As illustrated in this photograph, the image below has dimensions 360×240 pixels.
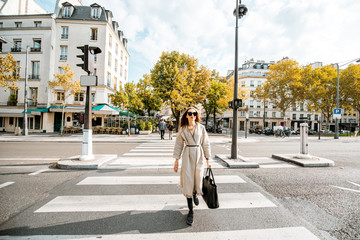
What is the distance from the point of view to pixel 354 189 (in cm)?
409

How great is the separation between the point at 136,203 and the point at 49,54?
28328 mm

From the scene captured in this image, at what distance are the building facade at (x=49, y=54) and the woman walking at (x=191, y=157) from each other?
22.8m

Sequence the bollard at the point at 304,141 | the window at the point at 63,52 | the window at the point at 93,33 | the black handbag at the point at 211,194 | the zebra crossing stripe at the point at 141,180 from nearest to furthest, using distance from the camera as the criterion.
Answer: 1. the black handbag at the point at 211,194
2. the zebra crossing stripe at the point at 141,180
3. the bollard at the point at 304,141
4. the window at the point at 63,52
5. the window at the point at 93,33

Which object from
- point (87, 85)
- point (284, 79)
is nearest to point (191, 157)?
point (87, 85)

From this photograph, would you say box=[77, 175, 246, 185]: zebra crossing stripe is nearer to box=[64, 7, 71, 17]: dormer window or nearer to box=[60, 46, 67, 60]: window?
box=[60, 46, 67, 60]: window

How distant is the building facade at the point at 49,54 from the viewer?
23078 millimetres

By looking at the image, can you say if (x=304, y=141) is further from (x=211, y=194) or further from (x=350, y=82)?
(x=350, y=82)

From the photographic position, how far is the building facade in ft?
75.7

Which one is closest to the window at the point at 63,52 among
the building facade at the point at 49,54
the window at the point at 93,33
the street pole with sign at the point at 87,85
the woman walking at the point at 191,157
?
the building facade at the point at 49,54

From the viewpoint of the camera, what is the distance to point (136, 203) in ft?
10.7

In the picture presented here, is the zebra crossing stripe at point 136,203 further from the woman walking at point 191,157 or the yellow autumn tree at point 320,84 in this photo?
the yellow autumn tree at point 320,84

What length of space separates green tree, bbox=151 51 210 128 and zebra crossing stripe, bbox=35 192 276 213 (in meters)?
18.1

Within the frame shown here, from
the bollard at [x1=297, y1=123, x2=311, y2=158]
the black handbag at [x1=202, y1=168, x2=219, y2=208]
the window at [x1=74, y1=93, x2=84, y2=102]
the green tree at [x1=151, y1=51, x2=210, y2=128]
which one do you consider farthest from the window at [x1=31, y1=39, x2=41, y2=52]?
the bollard at [x1=297, y1=123, x2=311, y2=158]

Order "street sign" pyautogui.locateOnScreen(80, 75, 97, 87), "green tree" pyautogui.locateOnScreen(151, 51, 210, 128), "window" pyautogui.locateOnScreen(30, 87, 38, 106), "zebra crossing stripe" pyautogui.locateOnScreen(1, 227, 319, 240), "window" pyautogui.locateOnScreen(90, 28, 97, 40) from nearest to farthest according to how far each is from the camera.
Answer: "zebra crossing stripe" pyautogui.locateOnScreen(1, 227, 319, 240), "street sign" pyautogui.locateOnScreen(80, 75, 97, 87), "green tree" pyautogui.locateOnScreen(151, 51, 210, 128), "window" pyautogui.locateOnScreen(30, 87, 38, 106), "window" pyautogui.locateOnScreen(90, 28, 97, 40)
